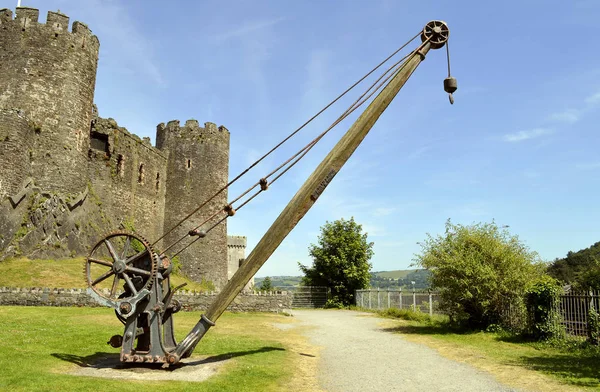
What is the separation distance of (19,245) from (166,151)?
61.9 feet

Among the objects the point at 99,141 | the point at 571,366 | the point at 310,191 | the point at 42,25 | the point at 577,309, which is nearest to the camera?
the point at 310,191

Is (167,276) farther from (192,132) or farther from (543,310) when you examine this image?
(192,132)

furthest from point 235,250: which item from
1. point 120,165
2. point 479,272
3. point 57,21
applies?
point 479,272

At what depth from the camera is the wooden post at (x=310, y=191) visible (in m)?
9.65

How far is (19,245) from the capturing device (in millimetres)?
25469

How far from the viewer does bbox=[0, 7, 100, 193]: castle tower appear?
28.3 meters

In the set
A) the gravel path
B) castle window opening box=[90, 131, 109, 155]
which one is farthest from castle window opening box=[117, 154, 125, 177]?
the gravel path

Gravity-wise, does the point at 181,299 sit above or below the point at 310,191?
below

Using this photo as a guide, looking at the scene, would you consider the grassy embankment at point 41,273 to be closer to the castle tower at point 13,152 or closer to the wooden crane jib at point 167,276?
the castle tower at point 13,152

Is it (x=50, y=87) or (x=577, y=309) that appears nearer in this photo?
(x=577, y=309)

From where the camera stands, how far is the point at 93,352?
11.4m

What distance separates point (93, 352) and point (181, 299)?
13524mm

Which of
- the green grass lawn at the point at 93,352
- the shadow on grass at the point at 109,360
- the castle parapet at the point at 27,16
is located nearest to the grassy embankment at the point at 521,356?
the green grass lawn at the point at 93,352

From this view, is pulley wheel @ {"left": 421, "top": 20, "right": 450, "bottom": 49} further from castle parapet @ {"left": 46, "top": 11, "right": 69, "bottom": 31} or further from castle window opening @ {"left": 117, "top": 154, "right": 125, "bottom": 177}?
castle window opening @ {"left": 117, "top": 154, "right": 125, "bottom": 177}
